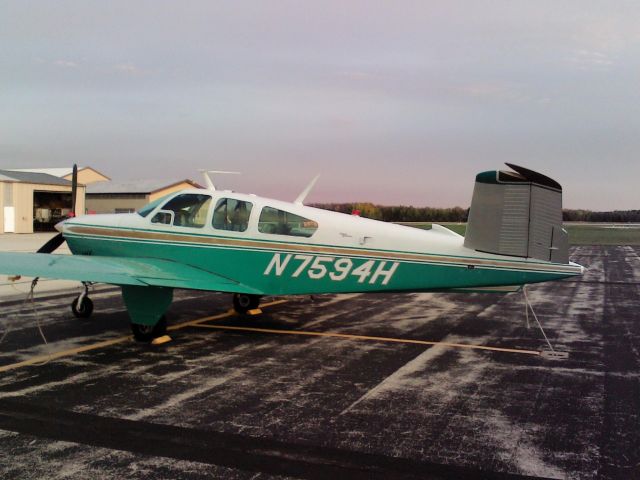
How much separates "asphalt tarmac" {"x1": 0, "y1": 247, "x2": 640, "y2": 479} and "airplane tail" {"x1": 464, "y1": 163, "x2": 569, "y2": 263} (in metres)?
1.63

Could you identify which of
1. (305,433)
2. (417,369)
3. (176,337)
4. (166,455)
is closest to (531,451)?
(305,433)

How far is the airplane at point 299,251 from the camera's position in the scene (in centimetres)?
777

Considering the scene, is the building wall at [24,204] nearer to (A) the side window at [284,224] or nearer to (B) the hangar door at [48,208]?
(B) the hangar door at [48,208]

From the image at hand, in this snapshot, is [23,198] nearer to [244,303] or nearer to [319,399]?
[244,303]

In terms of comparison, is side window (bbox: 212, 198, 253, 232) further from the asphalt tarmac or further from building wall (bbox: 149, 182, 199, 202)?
building wall (bbox: 149, 182, 199, 202)

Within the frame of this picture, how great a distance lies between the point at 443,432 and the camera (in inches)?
193

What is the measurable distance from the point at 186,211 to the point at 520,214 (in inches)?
213

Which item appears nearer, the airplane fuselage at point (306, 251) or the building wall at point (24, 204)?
the airplane fuselage at point (306, 251)

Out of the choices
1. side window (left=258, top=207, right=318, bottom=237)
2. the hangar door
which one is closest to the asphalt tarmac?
side window (left=258, top=207, right=318, bottom=237)

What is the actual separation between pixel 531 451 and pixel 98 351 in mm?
6187

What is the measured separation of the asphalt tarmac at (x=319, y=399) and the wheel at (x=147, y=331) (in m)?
0.22

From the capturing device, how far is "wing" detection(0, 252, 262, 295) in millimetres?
7492

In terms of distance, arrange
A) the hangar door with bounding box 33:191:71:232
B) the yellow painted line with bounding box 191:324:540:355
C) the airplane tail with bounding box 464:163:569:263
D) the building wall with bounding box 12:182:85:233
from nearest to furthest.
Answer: the airplane tail with bounding box 464:163:569:263, the yellow painted line with bounding box 191:324:540:355, the building wall with bounding box 12:182:85:233, the hangar door with bounding box 33:191:71:232

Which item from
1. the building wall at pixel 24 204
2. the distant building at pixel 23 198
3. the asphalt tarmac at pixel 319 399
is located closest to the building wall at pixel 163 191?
the distant building at pixel 23 198
